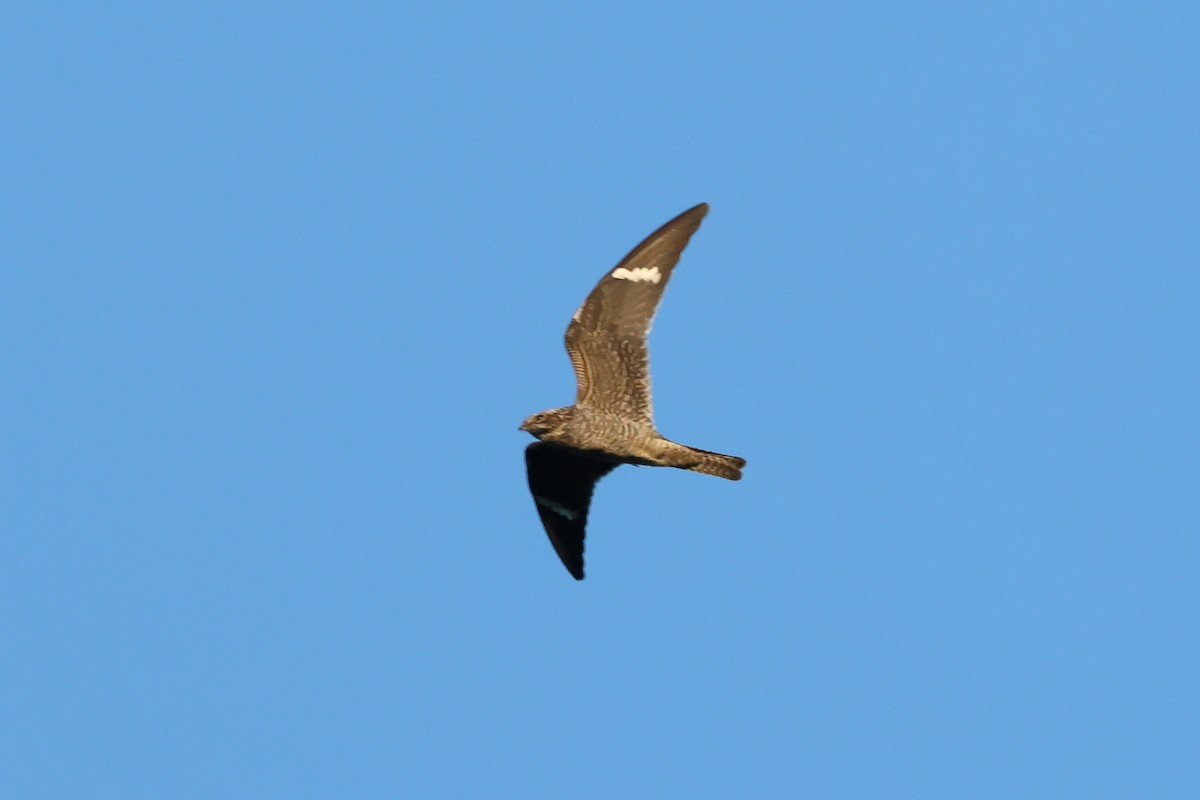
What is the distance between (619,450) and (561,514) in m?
2.02

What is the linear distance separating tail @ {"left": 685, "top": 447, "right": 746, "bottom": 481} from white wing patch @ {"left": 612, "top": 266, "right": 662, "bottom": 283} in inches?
A: 74.8

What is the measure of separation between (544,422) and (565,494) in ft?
6.86

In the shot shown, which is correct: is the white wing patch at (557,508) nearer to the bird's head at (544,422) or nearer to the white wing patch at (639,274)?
the bird's head at (544,422)

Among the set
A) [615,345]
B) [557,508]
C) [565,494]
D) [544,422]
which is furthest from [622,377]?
[557,508]

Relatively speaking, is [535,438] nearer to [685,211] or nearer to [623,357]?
[623,357]

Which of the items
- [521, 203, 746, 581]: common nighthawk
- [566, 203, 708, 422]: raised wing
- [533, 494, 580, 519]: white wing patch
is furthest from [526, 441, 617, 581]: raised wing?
[566, 203, 708, 422]: raised wing

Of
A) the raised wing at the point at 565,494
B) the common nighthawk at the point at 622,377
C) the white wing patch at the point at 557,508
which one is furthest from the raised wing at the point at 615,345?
the white wing patch at the point at 557,508

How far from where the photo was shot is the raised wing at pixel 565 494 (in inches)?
777

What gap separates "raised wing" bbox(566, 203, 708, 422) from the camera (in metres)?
18.7

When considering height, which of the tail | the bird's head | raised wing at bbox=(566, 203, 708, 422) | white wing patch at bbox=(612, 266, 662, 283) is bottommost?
the tail

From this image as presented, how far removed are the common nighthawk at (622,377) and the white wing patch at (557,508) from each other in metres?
0.90

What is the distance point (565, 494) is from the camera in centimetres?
2011

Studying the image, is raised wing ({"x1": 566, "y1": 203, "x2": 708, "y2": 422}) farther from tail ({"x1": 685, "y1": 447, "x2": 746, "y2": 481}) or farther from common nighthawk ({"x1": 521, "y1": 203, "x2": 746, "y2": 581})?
tail ({"x1": 685, "y1": 447, "x2": 746, "y2": 481})

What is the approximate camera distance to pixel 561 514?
20.3 metres
